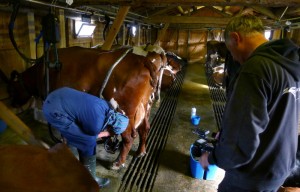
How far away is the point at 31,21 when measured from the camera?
3193mm

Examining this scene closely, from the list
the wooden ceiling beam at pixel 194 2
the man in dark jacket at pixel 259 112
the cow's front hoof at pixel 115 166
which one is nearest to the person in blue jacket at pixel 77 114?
the cow's front hoof at pixel 115 166

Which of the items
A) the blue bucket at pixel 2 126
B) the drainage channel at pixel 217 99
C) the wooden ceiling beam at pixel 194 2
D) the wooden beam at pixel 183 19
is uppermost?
the wooden beam at pixel 183 19

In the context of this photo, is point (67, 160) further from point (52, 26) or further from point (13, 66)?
point (13, 66)

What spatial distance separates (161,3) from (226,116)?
2.50 m

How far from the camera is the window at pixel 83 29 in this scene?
14.4 feet

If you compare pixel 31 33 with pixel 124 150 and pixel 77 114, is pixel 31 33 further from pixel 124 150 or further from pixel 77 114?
pixel 124 150

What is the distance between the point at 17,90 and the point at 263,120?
3.07 m

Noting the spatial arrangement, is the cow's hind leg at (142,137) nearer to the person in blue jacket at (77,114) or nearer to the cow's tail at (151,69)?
the cow's tail at (151,69)

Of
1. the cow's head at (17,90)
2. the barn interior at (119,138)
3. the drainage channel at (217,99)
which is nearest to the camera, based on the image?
the barn interior at (119,138)

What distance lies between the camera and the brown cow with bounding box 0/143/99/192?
0.88 metres

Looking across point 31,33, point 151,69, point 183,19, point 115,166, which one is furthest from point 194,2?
point 183,19

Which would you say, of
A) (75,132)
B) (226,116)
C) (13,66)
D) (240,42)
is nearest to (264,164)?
(226,116)

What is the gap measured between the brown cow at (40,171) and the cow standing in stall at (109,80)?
1.75m

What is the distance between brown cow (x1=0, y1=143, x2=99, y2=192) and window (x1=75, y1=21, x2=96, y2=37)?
12.3 ft
